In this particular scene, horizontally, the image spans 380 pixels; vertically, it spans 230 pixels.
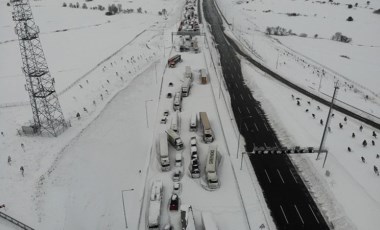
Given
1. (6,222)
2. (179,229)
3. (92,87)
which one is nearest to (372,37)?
(92,87)

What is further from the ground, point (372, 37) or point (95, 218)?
point (372, 37)

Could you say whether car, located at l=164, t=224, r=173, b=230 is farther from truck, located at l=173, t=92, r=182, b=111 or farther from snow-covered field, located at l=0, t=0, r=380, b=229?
truck, located at l=173, t=92, r=182, b=111

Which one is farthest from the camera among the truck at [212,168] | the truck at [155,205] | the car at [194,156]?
the car at [194,156]

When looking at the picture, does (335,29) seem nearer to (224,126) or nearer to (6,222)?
(224,126)

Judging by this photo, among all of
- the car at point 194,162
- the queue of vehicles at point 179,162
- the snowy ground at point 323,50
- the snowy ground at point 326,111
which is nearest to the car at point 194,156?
the queue of vehicles at point 179,162

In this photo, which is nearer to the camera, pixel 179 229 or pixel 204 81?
pixel 179 229

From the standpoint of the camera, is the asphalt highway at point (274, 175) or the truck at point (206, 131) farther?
the truck at point (206, 131)

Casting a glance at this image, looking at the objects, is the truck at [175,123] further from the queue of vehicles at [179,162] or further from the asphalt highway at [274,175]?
the asphalt highway at [274,175]
